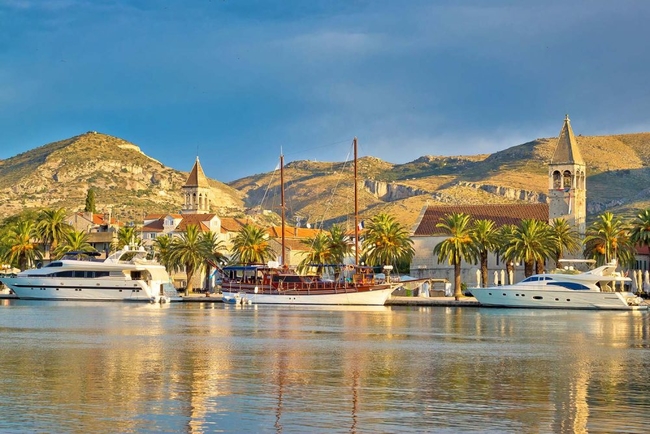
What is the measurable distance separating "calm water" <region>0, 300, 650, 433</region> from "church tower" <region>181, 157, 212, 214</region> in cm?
9927

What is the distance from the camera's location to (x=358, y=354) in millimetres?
46719

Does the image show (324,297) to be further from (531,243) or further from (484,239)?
(531,243)

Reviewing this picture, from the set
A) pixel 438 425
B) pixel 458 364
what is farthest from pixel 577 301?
pixel 438 425

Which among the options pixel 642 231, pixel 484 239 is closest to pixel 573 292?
pixel 642 231

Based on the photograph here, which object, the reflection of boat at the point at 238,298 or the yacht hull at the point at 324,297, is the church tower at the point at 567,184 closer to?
the yacht hull at the point at 324,297

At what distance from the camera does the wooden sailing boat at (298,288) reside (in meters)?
100

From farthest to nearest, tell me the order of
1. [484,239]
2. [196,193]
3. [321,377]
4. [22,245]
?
[196,193] < [22,245] < [484,239] < [321,377]

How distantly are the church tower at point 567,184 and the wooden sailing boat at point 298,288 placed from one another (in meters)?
27.4

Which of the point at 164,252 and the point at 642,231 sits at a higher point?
the point at 642,231

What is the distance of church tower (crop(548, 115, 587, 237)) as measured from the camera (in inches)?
4798

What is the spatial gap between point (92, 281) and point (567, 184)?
5376 cm

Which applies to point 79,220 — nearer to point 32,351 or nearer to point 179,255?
point 179,255

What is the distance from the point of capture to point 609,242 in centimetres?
10300

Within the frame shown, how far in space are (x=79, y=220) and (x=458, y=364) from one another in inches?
4641
